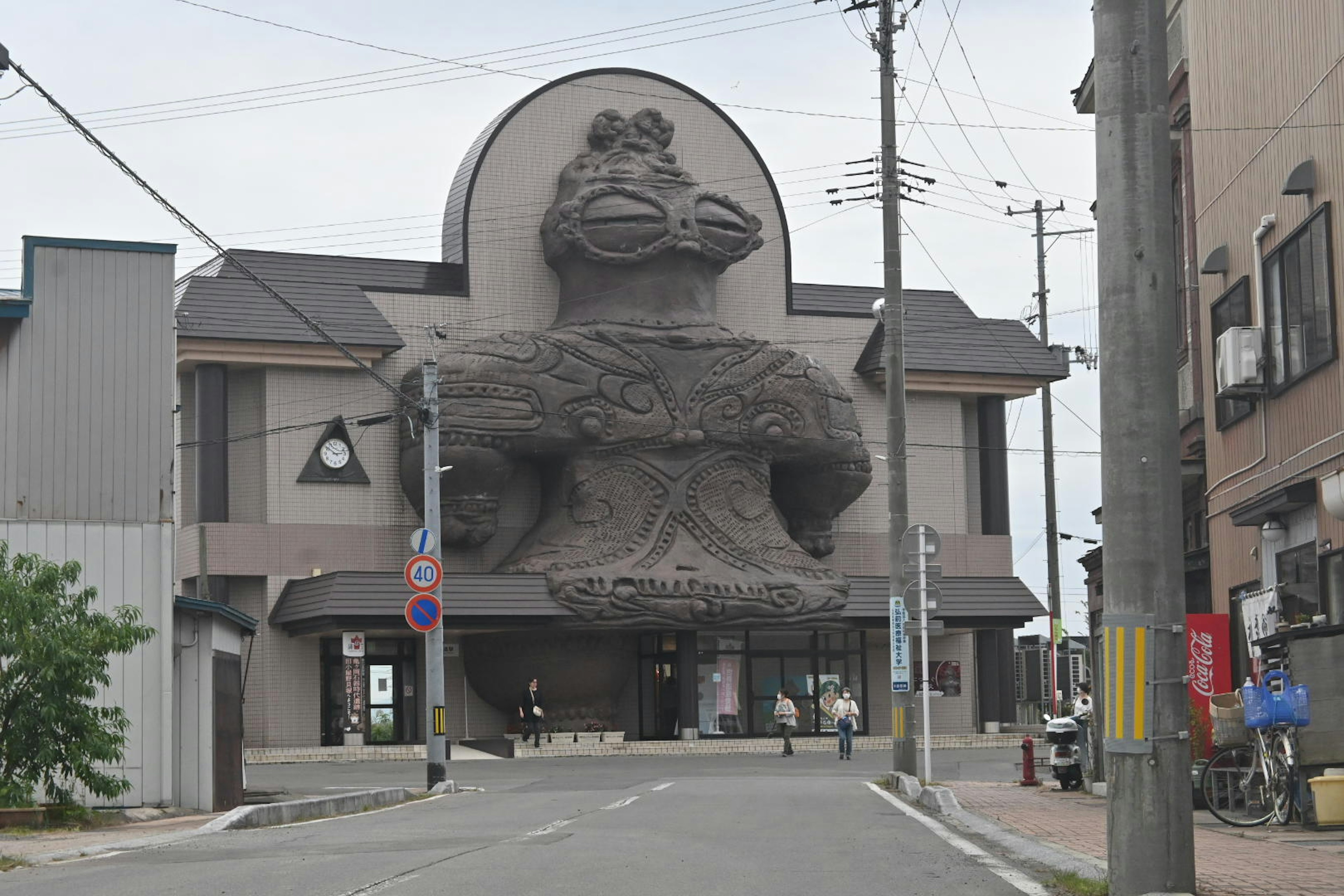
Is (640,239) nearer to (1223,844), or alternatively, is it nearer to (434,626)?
(434,626)

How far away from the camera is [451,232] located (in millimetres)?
44938

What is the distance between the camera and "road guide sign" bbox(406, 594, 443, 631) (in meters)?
26.1

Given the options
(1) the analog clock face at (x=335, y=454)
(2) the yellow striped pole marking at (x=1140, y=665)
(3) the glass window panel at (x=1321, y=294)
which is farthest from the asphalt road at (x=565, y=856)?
(1) the analog clock face at (x=335, y=454)

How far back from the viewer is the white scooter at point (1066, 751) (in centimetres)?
2281

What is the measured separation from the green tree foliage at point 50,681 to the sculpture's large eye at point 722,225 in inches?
1030

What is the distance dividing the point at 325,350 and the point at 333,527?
4.06m

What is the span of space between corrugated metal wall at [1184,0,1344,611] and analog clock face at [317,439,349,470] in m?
22.3

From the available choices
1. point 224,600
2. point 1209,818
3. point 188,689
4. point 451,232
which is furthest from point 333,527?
point 1209,818

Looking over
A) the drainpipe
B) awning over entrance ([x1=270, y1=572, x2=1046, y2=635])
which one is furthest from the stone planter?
awning over entrance ([x1=270, y1=572, x2=1046, y2=635])

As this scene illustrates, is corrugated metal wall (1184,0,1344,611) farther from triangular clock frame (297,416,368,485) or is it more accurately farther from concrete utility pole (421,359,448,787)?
triangular clock frame (297,416,368,485)

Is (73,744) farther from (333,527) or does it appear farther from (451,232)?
(451,232)

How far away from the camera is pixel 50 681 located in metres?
17.7

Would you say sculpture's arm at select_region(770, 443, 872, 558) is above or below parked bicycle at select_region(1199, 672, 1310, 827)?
above

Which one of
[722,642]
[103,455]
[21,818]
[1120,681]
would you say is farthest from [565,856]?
[722,642]
